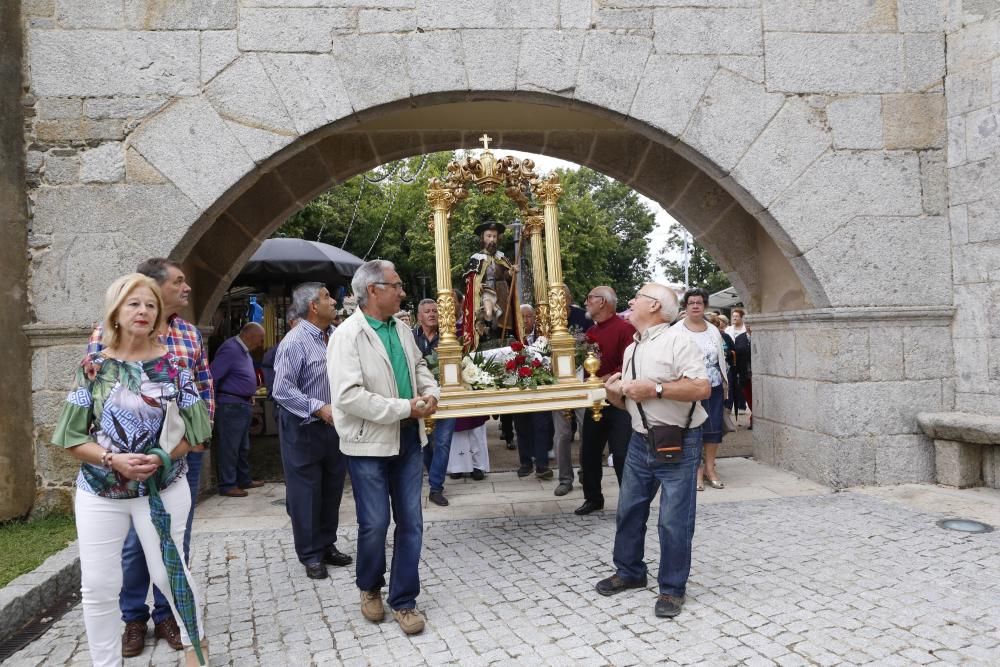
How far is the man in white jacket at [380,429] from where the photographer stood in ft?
10.3

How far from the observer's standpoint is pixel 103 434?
2562mm

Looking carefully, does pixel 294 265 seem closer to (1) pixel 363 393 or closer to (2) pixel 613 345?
(2) pixel 613 345

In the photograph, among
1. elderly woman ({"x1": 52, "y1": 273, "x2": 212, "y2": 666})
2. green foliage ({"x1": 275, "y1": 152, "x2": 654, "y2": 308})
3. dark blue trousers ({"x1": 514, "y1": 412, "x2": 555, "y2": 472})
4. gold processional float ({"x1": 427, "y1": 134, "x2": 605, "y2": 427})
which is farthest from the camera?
green foliage ({"x1": 275, "y1": 152, "x2": 654, "y2": 308})

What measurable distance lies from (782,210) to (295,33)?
4.09 m

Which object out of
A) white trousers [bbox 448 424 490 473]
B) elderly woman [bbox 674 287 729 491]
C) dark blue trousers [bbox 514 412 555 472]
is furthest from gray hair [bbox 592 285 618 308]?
white trousers [bbox 448 424 490 473]

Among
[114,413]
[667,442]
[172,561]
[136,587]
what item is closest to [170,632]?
[136,587]

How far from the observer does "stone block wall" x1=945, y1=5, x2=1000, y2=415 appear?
5348 millimetres

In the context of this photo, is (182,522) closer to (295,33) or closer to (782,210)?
(295,33)

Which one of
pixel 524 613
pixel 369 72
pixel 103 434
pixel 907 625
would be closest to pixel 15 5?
pixel 369 72

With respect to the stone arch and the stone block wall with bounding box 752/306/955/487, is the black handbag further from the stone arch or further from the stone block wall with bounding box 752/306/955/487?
the stone arch

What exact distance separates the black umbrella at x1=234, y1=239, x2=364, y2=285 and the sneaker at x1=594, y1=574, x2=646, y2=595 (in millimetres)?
7101

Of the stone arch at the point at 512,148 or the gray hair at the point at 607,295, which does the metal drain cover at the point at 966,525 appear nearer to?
the stone arch at the point at 512,148

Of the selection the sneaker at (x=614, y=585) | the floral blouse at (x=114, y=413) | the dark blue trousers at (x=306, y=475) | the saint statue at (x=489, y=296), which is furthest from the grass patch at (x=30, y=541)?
the sneaker at (x=614, y=585)

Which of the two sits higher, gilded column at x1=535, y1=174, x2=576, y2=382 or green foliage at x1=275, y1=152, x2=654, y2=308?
green foliage at x1=275, y1=152, x2=654, y2=308
